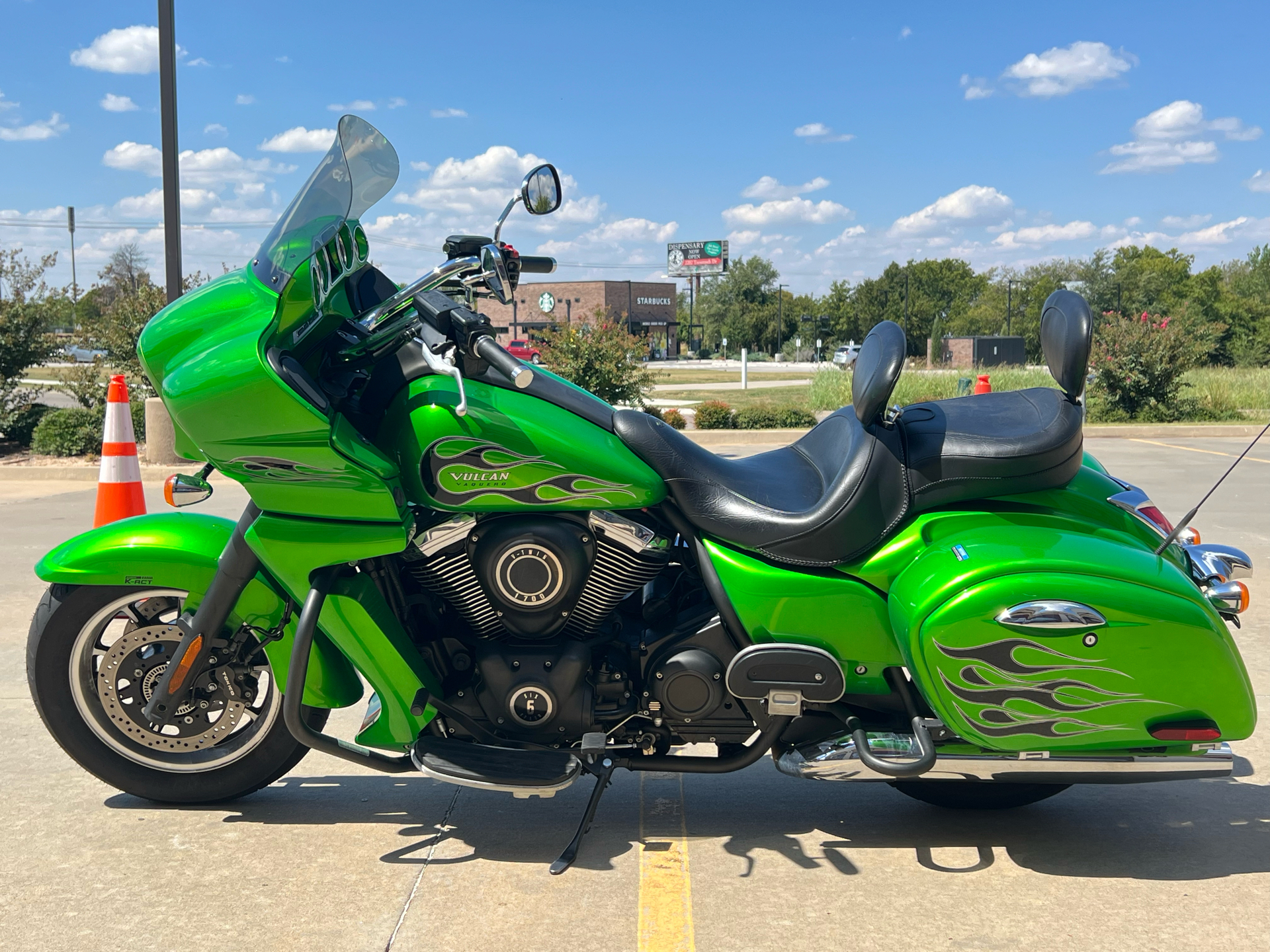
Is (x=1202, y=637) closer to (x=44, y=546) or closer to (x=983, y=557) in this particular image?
(x=983, y=557)

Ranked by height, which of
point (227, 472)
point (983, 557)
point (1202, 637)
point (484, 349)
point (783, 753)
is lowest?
point (783, 753)

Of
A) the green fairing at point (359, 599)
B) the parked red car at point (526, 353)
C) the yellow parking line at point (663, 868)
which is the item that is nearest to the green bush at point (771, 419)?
the parked red car at point (526, 353)

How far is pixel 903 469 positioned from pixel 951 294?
275ft

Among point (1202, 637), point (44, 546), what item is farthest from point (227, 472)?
point (44, 546)

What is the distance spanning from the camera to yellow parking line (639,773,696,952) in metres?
2.58

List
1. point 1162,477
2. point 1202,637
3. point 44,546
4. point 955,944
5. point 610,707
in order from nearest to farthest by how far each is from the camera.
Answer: point 955,944 → point 1202,637 → point 610,707 → point 44,546 → point 1162,477

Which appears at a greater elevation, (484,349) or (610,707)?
(484,349)

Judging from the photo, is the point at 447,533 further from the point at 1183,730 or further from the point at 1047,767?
the point at 1183,730

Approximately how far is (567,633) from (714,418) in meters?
12.9

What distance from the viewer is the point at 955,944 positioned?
2547 mm

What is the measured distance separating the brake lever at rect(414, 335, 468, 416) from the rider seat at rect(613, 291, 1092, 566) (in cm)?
45

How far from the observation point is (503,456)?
9.02ft

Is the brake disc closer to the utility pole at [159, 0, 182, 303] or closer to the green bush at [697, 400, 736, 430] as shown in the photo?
the utility pole at [159, 0, 182, 303]

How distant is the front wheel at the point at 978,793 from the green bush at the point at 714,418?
1237cm
